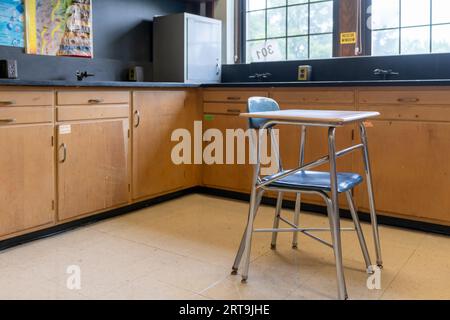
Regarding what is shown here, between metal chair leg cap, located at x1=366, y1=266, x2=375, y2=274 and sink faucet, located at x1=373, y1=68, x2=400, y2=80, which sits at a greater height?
sink faucet, located at x1=373, y1=68, x2=400, y2=80

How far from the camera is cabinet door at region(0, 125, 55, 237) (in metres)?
2.50

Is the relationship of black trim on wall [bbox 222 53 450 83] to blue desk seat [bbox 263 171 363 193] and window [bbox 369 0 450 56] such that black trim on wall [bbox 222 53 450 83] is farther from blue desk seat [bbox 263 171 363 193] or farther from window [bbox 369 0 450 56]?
blue desk seat [bbox 263 171 363 193]

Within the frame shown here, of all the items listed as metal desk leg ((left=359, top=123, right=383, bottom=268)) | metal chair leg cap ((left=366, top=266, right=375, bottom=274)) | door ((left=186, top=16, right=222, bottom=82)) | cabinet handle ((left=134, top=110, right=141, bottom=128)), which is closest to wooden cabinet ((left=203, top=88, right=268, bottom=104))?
door ((left=186, top=16, right=222, bottom=82))

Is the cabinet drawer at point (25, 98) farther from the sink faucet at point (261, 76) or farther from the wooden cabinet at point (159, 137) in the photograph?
the sink faucet at point (261, 76)

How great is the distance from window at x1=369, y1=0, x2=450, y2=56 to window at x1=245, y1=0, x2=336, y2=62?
0.41m

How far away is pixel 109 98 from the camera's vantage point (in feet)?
10.1

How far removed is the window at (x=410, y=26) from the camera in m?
3.54

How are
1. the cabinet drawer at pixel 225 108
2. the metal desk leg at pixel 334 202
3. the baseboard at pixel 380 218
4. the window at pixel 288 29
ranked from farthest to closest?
the window at pixel 288 29 < the cabinet drawer at pixel 225 108 < the baseboard at pixel 380 218 < the metal desk leg at pixel 334 202

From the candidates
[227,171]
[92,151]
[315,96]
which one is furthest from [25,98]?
[315,96]

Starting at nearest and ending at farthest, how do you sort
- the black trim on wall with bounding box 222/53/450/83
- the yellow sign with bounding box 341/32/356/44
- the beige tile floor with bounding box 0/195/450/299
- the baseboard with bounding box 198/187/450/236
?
1. the beige tile floor with bounding box 0/195/450/299
2. the baseboard with bounding box 198/187/450/236
3. the black trim on wall with bounding box 222/53/450/83
4. the yellow sign with bounding box 341/32/356/44

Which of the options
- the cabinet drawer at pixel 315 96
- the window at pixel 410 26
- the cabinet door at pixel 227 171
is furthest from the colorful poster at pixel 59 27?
the window at pixel 410 26

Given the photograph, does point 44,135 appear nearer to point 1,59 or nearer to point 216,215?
point 1,59

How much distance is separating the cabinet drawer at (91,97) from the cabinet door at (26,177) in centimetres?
20
